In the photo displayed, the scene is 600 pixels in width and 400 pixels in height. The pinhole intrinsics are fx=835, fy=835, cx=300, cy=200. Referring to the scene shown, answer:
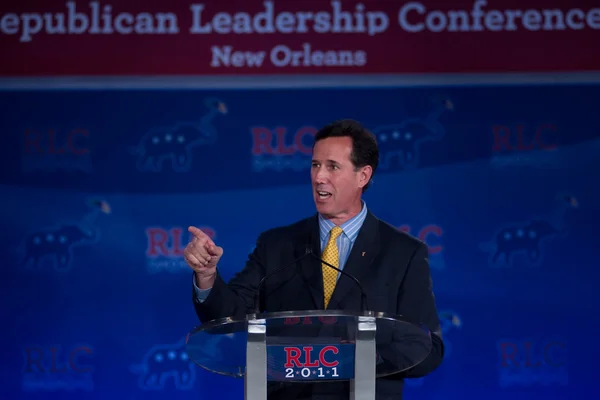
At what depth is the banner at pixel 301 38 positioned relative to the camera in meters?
4.34

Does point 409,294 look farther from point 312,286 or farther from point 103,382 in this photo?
point 103,382

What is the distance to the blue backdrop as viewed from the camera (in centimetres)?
426

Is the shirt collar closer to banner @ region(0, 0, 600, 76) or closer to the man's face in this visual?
the man's face

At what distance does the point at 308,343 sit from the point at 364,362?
0.44 ft

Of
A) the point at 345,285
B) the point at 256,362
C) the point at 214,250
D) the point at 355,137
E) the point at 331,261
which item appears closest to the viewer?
the point at 256,362

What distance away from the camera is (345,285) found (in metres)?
2.37

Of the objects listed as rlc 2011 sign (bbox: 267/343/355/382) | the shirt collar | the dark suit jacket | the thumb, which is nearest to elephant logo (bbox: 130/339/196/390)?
the dark suit jacket

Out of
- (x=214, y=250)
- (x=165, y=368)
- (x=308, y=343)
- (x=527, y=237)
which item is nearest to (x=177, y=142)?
(x=165, y=368)

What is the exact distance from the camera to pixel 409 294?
2.41 meters

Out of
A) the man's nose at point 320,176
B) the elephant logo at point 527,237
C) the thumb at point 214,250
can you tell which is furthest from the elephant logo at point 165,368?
the thumb at point 214,250

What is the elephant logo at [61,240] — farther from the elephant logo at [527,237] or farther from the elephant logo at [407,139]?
the elephant logo at [527,237]

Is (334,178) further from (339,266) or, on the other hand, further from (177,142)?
(177,142)

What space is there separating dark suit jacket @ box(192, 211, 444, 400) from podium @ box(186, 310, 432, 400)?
31 centimetres

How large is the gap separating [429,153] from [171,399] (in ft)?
6.00
